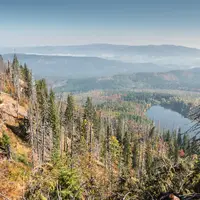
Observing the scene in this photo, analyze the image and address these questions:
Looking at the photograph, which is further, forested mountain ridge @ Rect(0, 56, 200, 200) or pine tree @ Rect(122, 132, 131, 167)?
pine tree @ Rect(122, 132, 131, 167)

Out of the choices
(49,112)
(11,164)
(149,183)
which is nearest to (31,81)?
(49,112)

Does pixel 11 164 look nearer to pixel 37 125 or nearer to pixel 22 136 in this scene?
pixel 37 125

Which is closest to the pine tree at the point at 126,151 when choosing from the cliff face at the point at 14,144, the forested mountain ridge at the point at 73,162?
the forested mountain ridge at the point at 73,162

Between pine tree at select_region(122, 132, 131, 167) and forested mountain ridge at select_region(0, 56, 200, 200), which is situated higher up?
forested mountain ridge at select_region(0, 56, 200, 200)

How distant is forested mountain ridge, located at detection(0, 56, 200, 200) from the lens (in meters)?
6.75

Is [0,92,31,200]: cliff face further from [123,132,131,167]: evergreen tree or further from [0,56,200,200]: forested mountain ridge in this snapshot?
[123,132,131,167]: evergreen tree

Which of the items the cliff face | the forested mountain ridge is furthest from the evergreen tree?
the cliff face

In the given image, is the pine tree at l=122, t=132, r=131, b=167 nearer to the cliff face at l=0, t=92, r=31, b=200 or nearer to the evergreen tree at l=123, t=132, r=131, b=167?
the evergreen tree at l=123, t=132, r=131, b=167

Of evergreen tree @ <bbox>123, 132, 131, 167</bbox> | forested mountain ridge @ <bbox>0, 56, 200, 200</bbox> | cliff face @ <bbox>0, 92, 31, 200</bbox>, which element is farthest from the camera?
evergreen tree @ <bbox>123, 132, 131, 167</bbox>

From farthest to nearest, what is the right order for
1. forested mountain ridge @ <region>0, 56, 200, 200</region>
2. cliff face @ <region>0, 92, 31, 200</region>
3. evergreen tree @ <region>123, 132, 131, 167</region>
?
1. evergreen tree @ <region>123, 132, 131, 167</region>
2. cliff face @ <region>0, 92, 31, 200</region>
3. forested mountain ridge @ <region>0, 56, 200, 200</region>

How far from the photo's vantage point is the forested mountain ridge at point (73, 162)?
22.1 feet

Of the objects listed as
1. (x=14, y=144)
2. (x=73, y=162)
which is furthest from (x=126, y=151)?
(x=73, y=162)

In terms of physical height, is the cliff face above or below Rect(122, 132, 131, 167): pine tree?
above

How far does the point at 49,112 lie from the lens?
6225 cm
